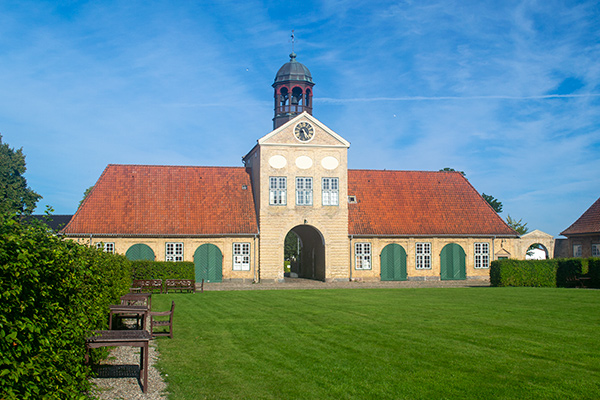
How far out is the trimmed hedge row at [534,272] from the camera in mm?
35531

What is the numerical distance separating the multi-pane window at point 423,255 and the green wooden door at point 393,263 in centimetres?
109

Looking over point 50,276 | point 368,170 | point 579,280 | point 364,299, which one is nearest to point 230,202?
point 368,170

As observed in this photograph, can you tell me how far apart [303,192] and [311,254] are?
22.6 feet

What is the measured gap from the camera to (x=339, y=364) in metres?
11.2

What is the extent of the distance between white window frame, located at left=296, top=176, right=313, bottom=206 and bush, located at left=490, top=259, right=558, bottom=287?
1308 centimetres

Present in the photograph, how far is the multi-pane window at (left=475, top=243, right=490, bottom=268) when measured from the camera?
1698 inches

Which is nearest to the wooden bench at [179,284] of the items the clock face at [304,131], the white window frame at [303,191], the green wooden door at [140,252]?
the green wooden door at [140,252]

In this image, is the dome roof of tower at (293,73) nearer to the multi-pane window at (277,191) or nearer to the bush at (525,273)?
the multi-pane window at (277,191)

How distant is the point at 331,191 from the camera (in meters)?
40.5

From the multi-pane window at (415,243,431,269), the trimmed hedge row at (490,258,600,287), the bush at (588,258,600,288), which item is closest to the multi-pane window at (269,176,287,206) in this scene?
the multi-pane window at (415,243,431,269)

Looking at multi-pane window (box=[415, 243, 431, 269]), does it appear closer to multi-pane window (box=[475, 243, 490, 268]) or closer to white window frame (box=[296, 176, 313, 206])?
multi-pane window (box=[475, 243, 490, 268])

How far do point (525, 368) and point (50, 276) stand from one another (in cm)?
849

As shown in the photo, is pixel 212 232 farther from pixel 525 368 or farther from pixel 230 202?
pixel 525 368

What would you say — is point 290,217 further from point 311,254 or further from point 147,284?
point 147,284
